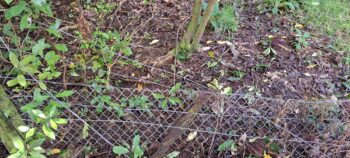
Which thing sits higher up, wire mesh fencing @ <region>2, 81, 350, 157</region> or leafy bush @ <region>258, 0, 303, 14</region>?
leafy bush @ <region>258, 0, 303, 14</region>

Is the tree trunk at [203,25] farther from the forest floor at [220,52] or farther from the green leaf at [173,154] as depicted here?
the green leaf at [173,154]

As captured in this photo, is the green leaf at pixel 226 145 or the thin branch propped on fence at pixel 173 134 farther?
the green leaf at pixel 226 145

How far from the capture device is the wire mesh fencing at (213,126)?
2.91 m

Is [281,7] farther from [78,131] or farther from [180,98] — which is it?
[78,131]

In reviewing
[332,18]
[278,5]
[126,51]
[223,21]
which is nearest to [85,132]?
[126,51]

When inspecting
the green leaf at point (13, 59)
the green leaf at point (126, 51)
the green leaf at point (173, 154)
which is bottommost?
the green leaf at point (173, 154)

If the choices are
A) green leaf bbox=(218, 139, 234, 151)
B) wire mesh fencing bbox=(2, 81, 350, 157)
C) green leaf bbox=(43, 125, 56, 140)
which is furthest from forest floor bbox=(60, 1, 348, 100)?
green leaf bbox=(43, 125, 56, 140)

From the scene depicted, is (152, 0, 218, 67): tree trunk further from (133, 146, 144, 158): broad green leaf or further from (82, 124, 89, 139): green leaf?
(133, 146, 144, 158): broad green leaf

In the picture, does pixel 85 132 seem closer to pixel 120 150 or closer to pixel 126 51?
pixel 120 150

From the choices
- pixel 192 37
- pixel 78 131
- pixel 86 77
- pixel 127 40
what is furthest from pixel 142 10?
pixel 78 131

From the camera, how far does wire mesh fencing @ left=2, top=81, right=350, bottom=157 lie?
2910 mm

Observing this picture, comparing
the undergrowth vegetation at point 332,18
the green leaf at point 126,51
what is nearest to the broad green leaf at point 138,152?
the green leaf at point 126,51

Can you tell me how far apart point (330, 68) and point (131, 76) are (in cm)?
186

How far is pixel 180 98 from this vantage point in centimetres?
319
